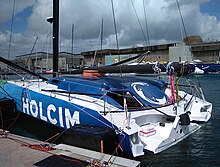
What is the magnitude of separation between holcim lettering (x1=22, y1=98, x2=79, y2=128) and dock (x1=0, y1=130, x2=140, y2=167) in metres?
2.06

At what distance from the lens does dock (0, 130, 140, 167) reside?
13.6 feet

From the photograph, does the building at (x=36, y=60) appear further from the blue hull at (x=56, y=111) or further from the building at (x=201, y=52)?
the building at (x=201, y=52)

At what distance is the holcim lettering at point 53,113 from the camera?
7.27 metres

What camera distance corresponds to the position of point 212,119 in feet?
34.1

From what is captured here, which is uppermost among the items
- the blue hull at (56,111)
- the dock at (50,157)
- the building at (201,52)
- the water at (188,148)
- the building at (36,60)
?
the building at (201,52)

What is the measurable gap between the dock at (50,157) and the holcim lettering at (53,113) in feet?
6.75

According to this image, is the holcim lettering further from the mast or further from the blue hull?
the mast

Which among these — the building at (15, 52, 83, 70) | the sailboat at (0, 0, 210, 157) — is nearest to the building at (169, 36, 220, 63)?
the building at (15, 52, 83, 70)

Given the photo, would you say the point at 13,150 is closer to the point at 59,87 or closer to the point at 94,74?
the point at 59,87

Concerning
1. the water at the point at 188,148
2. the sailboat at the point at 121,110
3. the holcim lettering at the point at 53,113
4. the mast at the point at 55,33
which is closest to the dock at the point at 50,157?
the sailboat at the point at 121,110

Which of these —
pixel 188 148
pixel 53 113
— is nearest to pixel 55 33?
pixel 53 113

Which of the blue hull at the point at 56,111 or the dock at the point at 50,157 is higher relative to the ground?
the blue hull at the point at 56,111

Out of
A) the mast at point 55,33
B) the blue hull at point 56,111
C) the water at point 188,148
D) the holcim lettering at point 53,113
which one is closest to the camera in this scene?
the water at point 188,148

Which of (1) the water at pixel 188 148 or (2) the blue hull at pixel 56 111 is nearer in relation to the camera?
(1) the water at pixel 188 148
